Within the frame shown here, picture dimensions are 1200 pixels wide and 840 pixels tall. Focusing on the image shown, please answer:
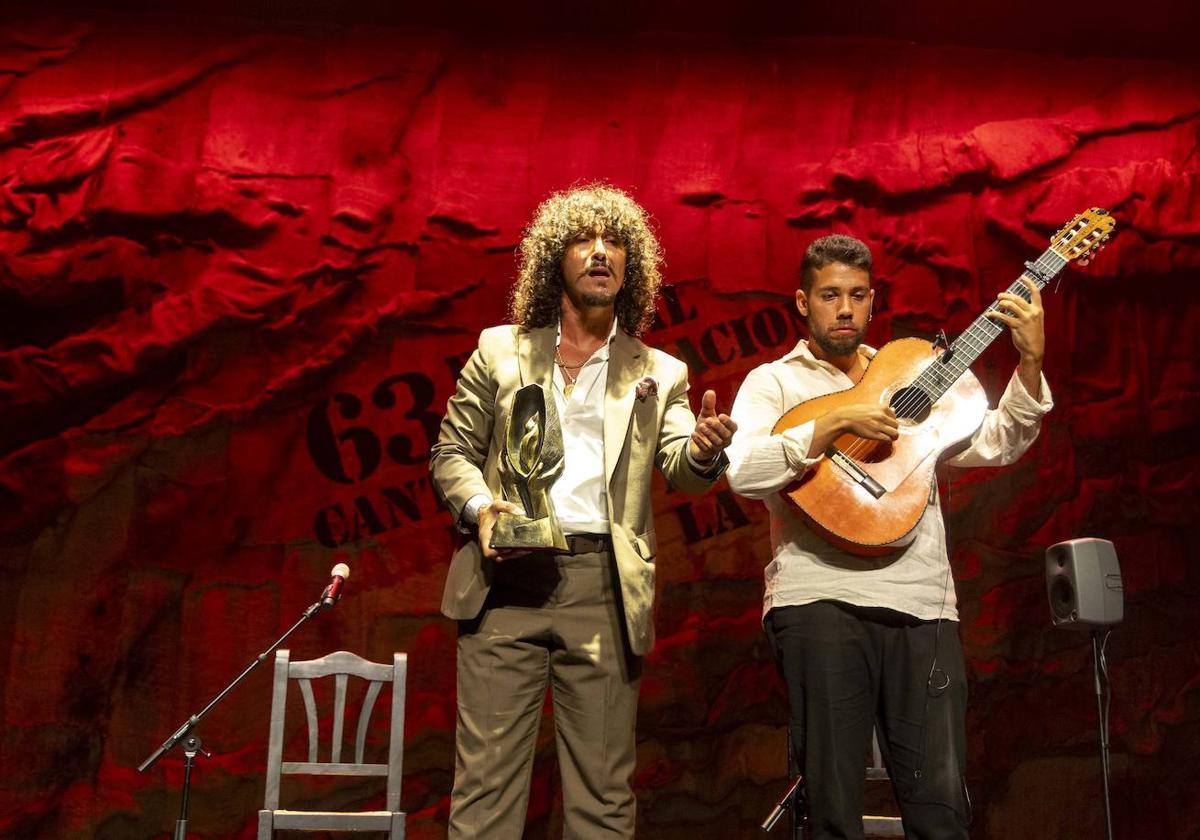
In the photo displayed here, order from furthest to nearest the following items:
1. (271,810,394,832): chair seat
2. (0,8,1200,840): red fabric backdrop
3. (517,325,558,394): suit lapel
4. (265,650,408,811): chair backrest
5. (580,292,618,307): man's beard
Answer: (0,8,1200,840): red fabric backdrop, (265,650,408,811): chair backrest, (271,810,394,832): chair seat, (580,292,618,307): man's beard, (517,325,558,394): suit lapel

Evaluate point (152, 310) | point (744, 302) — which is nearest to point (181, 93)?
point (152, 310)

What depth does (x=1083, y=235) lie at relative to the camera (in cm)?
306

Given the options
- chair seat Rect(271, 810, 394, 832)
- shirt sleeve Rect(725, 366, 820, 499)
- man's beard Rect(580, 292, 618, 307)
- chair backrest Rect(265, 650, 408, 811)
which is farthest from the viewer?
chair backrest Rect(265, 650, 408, 811)

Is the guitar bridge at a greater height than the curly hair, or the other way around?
the curly hair

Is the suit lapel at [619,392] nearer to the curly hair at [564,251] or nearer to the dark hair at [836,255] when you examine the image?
the curly hair at [564,251]

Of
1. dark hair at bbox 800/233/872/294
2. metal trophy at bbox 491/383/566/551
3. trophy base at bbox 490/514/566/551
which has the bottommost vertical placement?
trophy base at bbox 490/514/566/551

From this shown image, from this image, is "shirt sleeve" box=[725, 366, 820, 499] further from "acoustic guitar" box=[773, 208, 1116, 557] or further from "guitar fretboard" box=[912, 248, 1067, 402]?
"guitar fretboard" box=[912, 248, 1067, 402]

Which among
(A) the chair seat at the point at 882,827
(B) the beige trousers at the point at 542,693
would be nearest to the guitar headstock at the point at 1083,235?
(B) the beige trousers at the point at 542,693

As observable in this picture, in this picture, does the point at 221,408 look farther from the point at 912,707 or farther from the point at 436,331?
the point at 912,707

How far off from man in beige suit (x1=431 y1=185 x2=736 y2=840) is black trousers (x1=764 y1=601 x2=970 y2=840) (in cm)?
39

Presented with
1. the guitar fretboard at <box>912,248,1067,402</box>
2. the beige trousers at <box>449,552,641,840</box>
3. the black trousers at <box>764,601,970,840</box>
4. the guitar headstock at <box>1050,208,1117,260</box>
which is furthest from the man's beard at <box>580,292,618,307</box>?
the guitar headstock at <box>1050,208,1117,260</box>

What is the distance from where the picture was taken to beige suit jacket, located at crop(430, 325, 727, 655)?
264 centimetres

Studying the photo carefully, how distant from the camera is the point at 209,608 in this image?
13.5 ft

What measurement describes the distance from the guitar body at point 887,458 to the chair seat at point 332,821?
1536 millimetres
